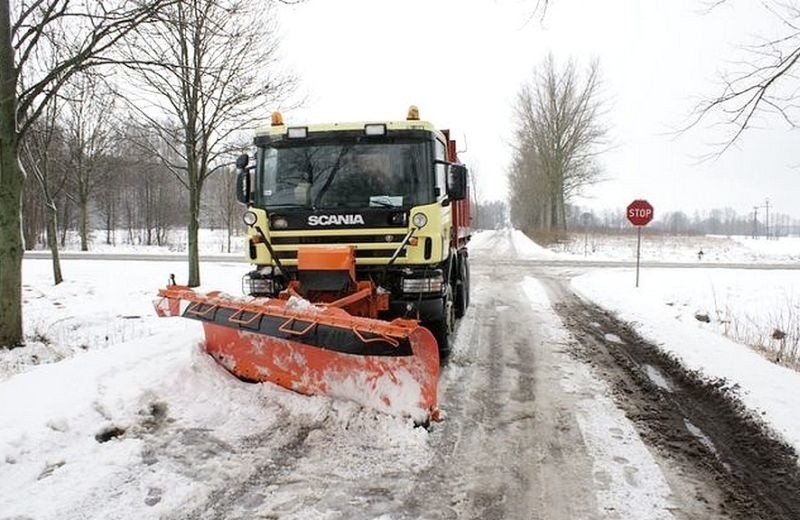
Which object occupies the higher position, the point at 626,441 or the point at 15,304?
the point at 15,304

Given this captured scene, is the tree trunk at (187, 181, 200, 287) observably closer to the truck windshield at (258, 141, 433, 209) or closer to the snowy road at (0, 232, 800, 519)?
the snowy road at (0, 232, 800, 519)

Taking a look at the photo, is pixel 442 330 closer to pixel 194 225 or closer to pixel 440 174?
pixel 440 174

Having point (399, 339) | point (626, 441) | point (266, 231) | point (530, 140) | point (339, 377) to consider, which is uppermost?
point (530, 140)

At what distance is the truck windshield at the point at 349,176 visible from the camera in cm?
581

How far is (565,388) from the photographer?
5.64 meters

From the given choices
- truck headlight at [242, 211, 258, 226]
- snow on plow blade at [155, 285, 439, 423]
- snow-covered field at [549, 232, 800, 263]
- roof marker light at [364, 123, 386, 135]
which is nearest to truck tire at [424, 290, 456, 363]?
snow on plow blade at [155, 285, 439, 423]

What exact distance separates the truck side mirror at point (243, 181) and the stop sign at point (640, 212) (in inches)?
420

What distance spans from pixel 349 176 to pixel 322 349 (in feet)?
6.79

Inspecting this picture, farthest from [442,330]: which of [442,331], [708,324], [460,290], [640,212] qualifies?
[640,212]

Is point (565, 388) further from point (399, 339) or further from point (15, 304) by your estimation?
point (15, 304)

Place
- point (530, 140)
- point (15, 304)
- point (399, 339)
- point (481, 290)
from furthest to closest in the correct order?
point (530, 140) < point (481, 290) < point (15, 304) < point (399, 339)

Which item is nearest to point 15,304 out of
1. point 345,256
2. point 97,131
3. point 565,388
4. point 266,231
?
point 266,231

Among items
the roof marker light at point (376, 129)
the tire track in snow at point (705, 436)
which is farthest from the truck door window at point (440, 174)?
the tire track in snow at point (705, 436)

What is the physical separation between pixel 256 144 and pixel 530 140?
36576 millimetres
